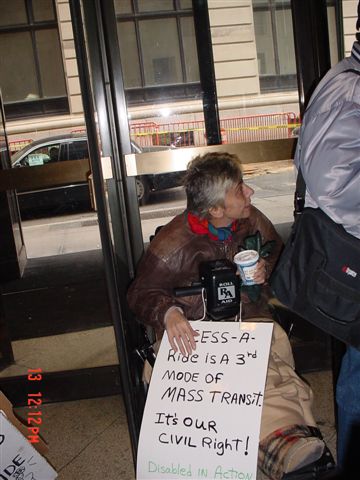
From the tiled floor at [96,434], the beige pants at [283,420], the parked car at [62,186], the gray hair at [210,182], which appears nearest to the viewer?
the beige pants at [283,420]

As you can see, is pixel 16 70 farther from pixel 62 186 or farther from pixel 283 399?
pixel 283 399

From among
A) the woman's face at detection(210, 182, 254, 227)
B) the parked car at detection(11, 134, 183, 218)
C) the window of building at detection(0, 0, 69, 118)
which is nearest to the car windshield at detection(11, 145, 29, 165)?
the parked car at detection(11, 134, 183, 218)

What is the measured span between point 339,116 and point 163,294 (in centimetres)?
113

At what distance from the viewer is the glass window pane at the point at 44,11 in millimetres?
4016

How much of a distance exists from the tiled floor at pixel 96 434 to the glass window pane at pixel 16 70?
229 cm

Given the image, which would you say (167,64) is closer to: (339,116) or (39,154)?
(39,154)

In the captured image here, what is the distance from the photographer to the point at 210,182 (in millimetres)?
2387

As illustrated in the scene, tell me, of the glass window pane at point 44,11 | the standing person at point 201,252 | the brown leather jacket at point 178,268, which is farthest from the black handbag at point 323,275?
the glass window pane at point 44,11

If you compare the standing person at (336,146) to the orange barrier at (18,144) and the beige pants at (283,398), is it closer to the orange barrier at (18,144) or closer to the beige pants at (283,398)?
the beige pants at (283,398)

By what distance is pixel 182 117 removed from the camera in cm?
331

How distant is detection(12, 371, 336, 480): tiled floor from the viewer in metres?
2.78

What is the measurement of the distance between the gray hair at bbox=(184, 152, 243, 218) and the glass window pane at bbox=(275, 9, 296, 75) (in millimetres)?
1134

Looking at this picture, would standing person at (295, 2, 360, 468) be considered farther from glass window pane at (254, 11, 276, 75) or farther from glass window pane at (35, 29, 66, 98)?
glass window pane at (35, 29, 66, 98)
